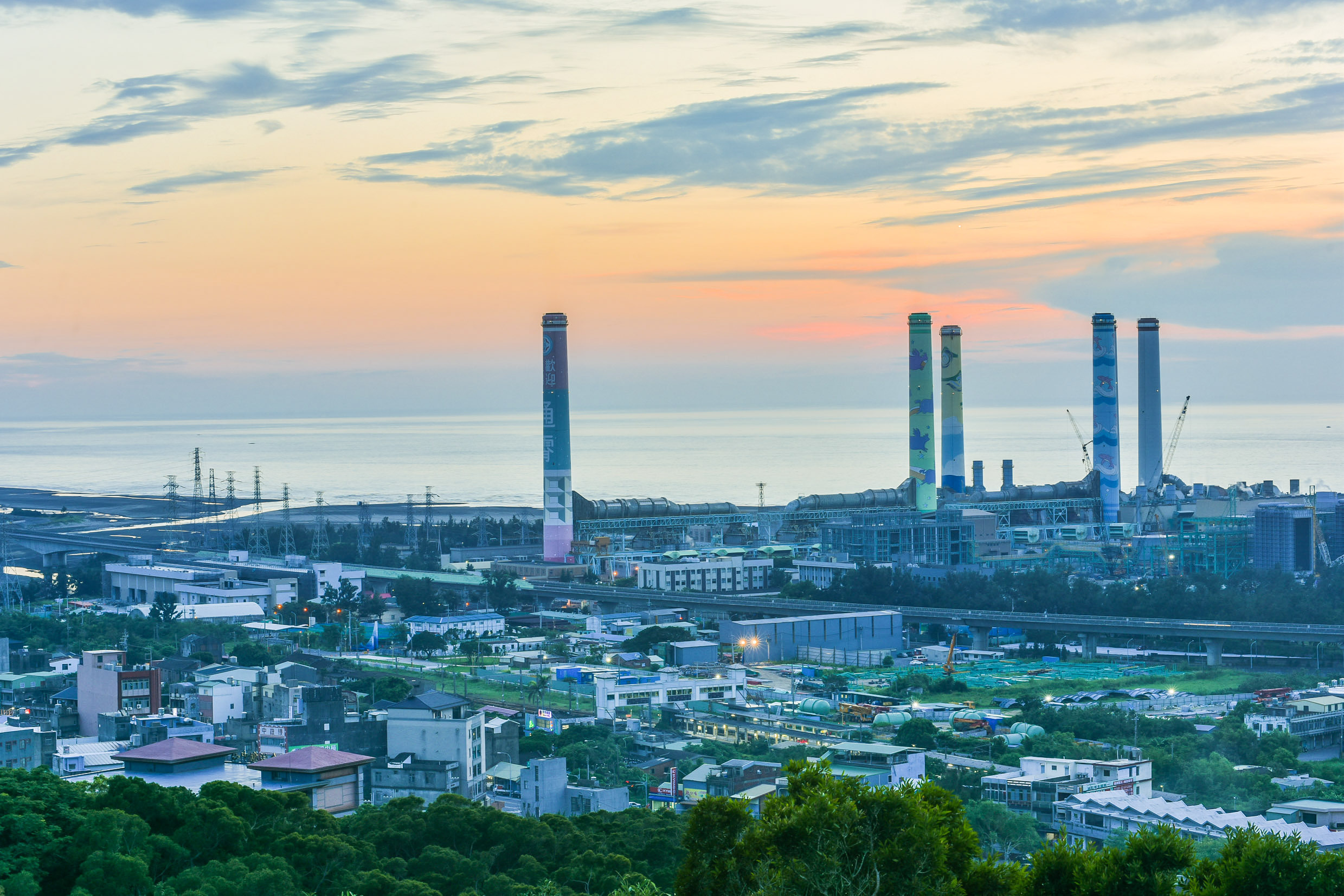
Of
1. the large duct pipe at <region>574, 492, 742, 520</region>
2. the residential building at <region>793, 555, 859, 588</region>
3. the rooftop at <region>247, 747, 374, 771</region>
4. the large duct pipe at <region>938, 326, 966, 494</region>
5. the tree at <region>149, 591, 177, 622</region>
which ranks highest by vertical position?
the large duct pipe at <region>938, 326, 966, 494</region>

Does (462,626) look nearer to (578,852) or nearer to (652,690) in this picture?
(652,690)

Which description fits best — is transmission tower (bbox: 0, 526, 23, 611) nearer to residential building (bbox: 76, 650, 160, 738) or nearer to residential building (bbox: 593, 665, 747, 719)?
residential building (bbox: 76, 650, 160, 738)

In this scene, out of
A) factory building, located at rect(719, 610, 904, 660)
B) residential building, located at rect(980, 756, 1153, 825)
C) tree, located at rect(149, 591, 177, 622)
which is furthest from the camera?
tree, located at rect(149, 591, 177, 622)

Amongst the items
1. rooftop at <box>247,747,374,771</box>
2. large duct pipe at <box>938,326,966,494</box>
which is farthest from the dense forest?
large duct pipe at <box>938,326,966,494</box>

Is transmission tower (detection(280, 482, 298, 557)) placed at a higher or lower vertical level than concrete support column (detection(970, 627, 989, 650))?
higher

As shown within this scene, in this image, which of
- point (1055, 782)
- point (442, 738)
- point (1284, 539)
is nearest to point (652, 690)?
point (442, 738)

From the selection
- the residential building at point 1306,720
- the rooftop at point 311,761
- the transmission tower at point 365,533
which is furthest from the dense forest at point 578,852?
the transmission tower at point 365,533

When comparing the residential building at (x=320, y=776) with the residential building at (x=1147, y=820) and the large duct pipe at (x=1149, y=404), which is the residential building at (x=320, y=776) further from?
the large duct pipe at (x=1149, y=404)
